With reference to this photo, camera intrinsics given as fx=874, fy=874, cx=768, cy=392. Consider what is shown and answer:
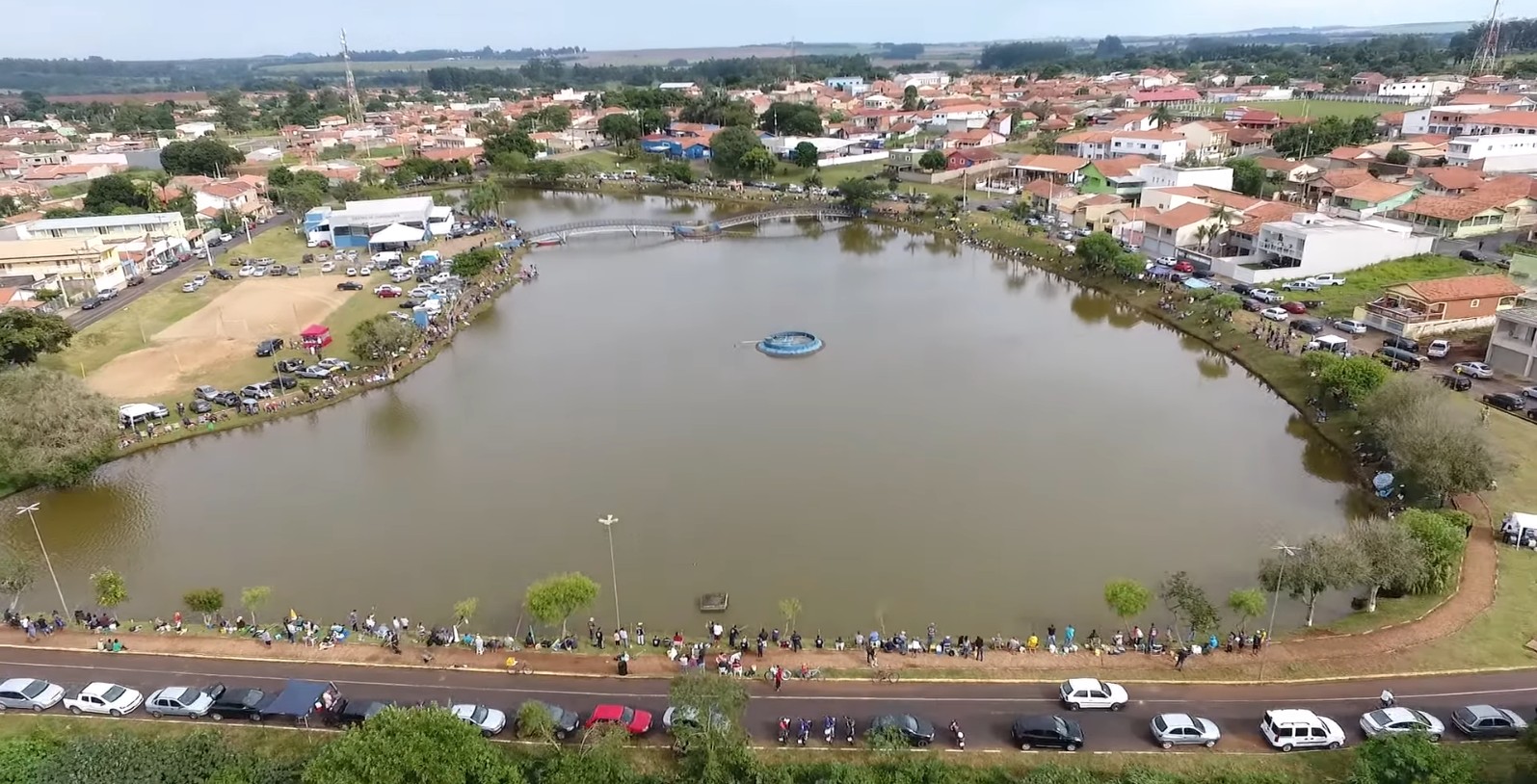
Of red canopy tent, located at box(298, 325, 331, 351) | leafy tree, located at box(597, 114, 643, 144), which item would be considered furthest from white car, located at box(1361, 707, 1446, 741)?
leafy tree, located at box(597, 114, 643, 144)

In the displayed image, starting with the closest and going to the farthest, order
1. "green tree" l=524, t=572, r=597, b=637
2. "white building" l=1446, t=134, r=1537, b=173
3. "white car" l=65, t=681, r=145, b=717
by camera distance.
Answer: "white car" l=65, t=681, r=145, b=717 → "green tree" l=524, t=572, r=597, b=637 → "white building" l=1446, t=134, r=1537, b=173

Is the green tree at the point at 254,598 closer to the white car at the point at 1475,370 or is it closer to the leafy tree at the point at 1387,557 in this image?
the leafy tree at the point at 1387,557

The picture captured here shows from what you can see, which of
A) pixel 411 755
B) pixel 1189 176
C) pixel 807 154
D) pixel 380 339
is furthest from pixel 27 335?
pixel 1189 176

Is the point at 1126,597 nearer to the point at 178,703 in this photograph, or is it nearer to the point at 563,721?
the point at 563,721

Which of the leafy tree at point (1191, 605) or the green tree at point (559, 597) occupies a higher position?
the green tree at point (559, 597)

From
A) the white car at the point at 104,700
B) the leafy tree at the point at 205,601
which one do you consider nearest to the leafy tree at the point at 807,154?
the leafy tree at the point at 205,601

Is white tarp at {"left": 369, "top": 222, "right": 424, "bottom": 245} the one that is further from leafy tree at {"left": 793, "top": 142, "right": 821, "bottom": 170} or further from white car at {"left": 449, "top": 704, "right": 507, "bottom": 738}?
white car at {"left": 449, "top": 704, "right": 507, "bottom": 738}

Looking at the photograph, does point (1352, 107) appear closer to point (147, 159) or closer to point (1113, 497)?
point (1113, 497)
